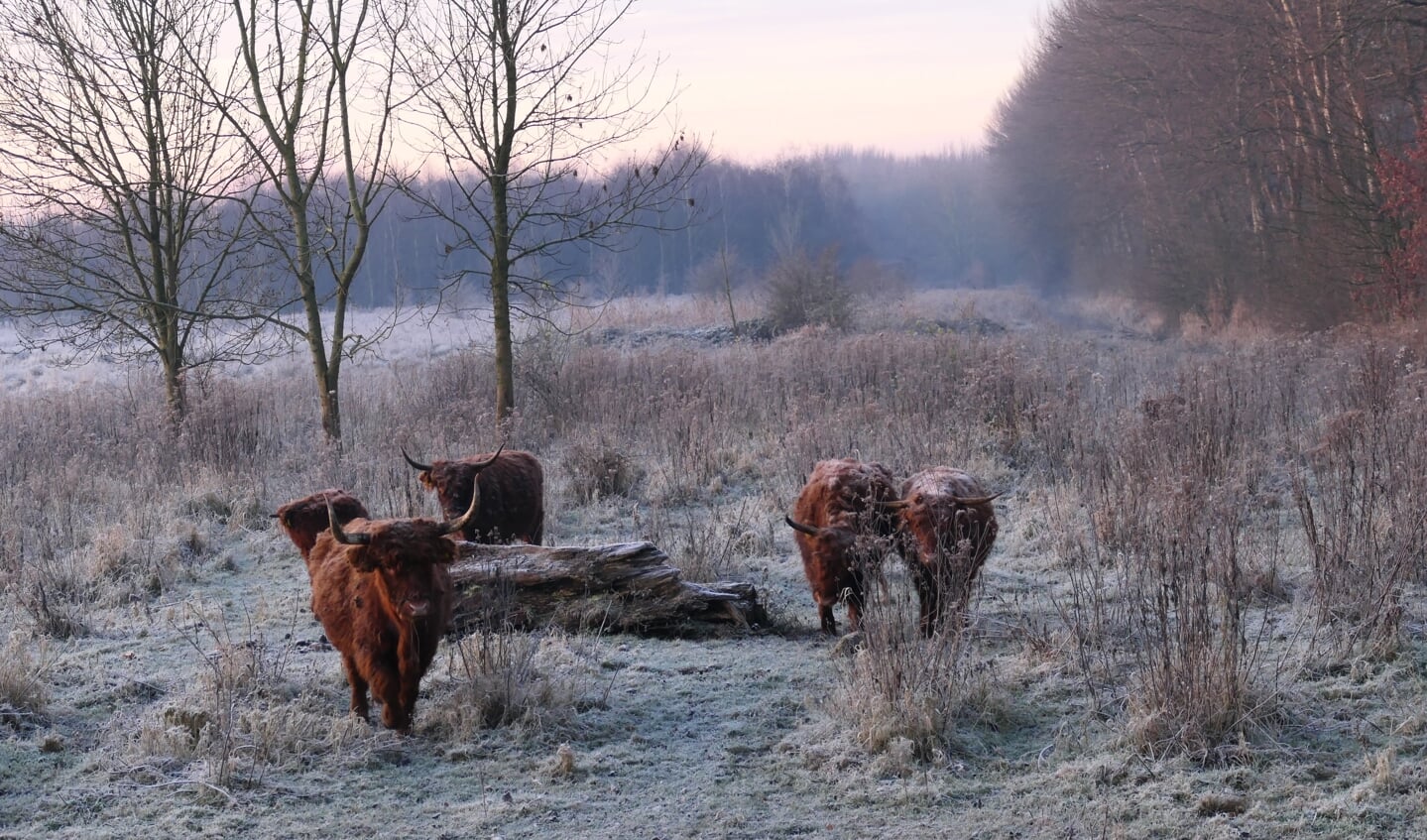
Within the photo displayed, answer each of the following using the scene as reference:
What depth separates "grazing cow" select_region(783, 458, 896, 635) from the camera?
19.7 ft

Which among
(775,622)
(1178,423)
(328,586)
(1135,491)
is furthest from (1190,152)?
(328,586)

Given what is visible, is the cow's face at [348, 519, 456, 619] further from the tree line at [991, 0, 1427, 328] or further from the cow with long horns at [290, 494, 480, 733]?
the tree line at [991, 0, 1427, 328]

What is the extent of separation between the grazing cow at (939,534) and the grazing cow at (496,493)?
257 cm

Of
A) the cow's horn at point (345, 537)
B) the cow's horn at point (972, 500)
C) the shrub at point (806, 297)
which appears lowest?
the cow's horn at point (972, 500)

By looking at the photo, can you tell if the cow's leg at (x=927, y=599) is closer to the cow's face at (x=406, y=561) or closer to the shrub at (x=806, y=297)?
the cow's face at (x=406, y=561)

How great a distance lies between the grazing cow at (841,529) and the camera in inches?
236

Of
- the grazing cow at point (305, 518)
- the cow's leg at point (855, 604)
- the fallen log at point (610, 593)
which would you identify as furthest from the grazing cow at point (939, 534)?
the grazing cow at point (305, 518)

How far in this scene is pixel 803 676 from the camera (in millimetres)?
5695

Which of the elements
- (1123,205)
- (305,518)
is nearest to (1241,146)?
(1123,205)

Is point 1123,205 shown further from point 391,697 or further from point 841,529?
point 391,697

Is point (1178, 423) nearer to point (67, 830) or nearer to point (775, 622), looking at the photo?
point (775, 622)

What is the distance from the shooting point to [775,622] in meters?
6.57

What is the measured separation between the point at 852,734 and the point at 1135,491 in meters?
3.36

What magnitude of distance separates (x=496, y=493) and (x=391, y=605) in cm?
265
